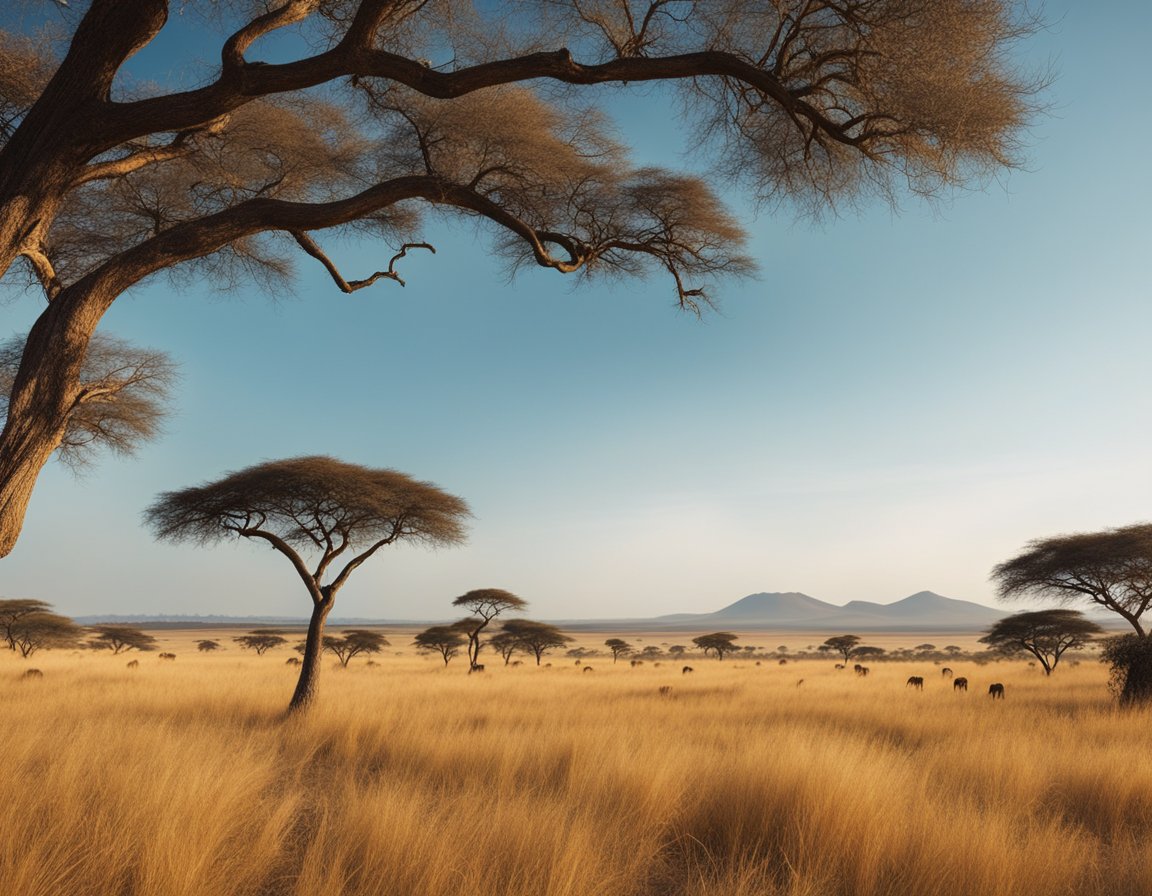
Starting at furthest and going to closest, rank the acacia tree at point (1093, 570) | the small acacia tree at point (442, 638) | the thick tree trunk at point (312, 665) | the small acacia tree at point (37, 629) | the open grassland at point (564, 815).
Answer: the small acacia tree at point (442, 638) < the small acacia tree at point (37, 629) < the acacia tree at point (1093, 570) < the thick tree trunk at point (312, 665) < the open grassland at point (564, 815)

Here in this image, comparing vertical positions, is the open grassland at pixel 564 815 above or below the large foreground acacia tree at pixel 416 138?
below

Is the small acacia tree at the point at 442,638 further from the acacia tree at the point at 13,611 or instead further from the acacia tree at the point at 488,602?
the acacia tree at the point at 13,611

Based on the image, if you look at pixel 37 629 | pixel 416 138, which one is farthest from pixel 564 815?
pixel 37 629

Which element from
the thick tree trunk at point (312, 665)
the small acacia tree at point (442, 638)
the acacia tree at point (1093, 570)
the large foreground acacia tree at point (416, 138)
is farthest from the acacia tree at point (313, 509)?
the small acacia tree at point (442, 638)

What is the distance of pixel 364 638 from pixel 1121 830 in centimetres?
4850

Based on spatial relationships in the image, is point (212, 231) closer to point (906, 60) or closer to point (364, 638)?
point (906, 60)

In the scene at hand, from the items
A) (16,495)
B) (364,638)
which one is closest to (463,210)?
(16,495)

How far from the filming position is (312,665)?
46.7 ft

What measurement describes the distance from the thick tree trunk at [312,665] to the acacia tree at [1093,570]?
2380 cm

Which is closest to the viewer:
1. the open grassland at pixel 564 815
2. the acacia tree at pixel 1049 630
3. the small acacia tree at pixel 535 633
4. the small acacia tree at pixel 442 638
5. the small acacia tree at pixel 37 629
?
the open grassland at pixel 564 815

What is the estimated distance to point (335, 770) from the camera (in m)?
8.60

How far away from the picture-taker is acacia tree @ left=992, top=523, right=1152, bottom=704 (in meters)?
23.4

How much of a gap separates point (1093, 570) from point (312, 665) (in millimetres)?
26348

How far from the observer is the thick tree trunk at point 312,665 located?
13.8 meters
